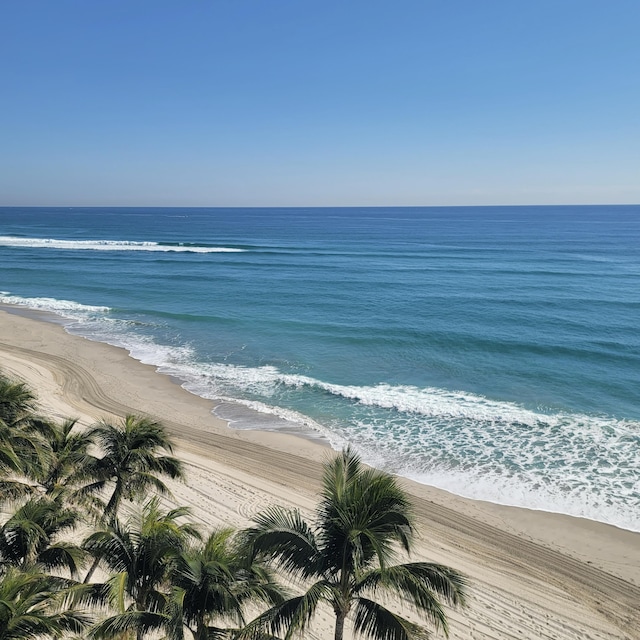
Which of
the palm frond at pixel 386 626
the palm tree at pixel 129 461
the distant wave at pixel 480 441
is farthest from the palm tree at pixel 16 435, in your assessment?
the distant wave at pixel 480 441

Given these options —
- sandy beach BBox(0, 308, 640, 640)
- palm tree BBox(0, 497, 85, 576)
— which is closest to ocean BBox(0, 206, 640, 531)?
sandy beach BBox(0, 308, 640, 640)

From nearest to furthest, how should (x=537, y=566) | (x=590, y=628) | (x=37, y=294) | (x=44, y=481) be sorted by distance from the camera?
(x=590, y=628) < (x=44, y=481) < (x=537, y=566) < (x=37, y=294)

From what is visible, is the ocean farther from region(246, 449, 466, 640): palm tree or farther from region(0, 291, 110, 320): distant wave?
region(246, 449, 466, 640): palm tree

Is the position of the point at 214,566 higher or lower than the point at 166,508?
higher

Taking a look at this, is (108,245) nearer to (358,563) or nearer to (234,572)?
(234,572)

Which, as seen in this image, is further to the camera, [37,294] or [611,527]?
[37,294]

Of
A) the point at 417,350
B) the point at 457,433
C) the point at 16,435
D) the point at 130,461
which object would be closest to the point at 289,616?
the point at 130,461

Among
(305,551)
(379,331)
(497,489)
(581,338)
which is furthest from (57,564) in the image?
(581,338)

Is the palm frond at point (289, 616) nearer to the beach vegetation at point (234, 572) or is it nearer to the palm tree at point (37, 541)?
the beach vegetation at point (234, 572)

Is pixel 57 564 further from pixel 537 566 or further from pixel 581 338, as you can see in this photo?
pixel 581 338
